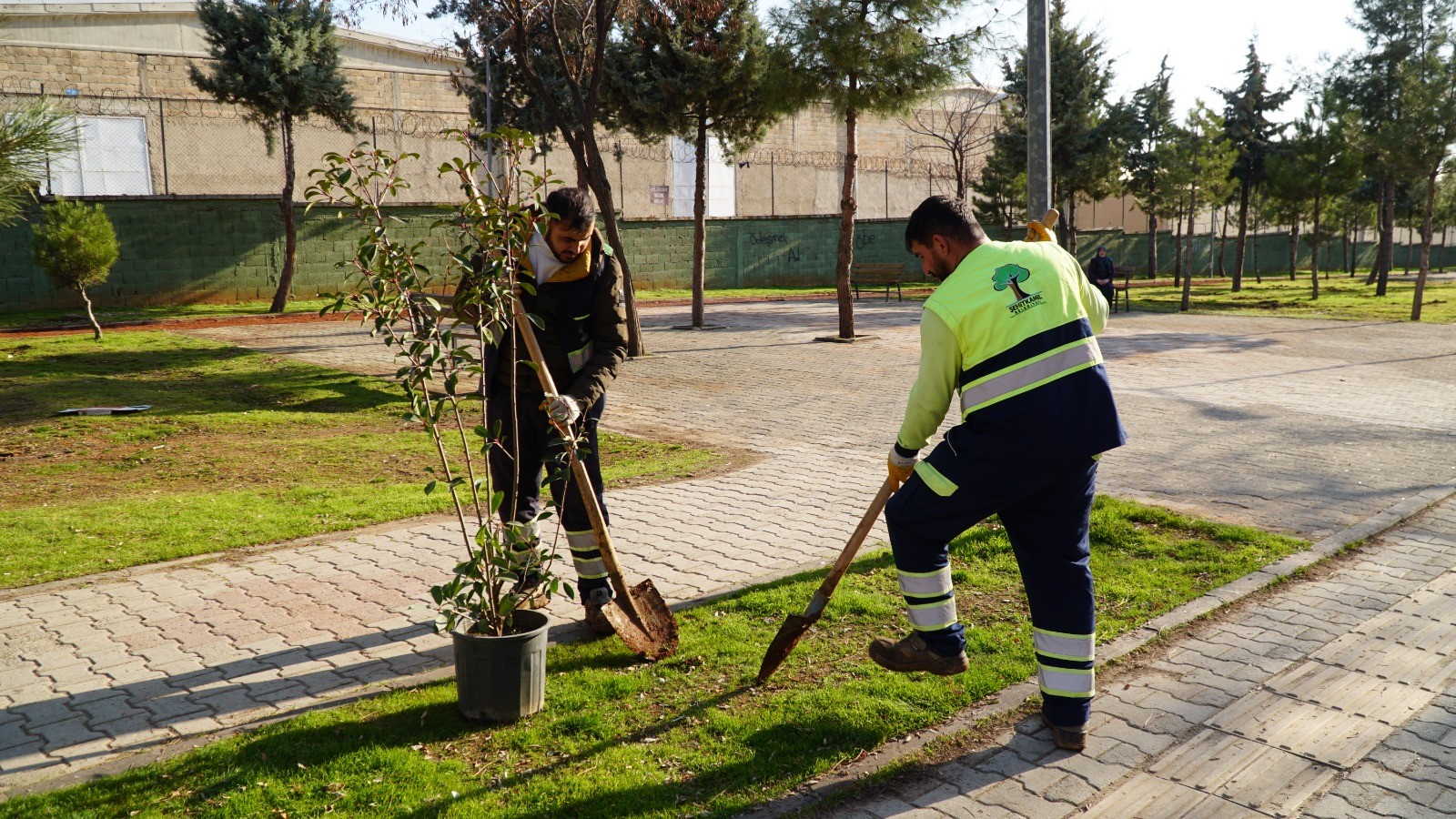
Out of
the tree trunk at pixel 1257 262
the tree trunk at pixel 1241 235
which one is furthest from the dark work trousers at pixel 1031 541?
the tree trunk at pixel 1257 262

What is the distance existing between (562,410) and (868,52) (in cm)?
1393

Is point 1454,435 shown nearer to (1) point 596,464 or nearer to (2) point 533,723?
(1) point 596,464

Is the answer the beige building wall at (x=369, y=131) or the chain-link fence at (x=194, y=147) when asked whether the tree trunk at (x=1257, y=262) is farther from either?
the chain-link fence at (x=194, y=147)

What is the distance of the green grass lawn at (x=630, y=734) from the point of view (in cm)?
325

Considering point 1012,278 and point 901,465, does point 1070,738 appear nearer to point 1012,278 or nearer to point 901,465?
point 901,465

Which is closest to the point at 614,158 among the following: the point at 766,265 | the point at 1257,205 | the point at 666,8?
the point at 766,265

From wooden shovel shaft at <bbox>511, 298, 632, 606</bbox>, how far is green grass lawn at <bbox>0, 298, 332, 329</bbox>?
1597cm

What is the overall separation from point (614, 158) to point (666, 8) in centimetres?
1562

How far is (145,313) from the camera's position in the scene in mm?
21219

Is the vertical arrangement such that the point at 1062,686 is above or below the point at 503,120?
below

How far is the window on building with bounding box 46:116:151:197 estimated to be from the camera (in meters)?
25.8

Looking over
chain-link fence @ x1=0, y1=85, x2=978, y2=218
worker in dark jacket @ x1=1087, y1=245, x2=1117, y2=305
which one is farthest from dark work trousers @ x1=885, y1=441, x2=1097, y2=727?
worker in dark jacket @ x1=1087, y1=245, x2=1117, y2=305

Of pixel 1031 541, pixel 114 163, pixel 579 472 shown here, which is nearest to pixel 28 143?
pixel 579 472

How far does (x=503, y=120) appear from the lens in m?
26.1
